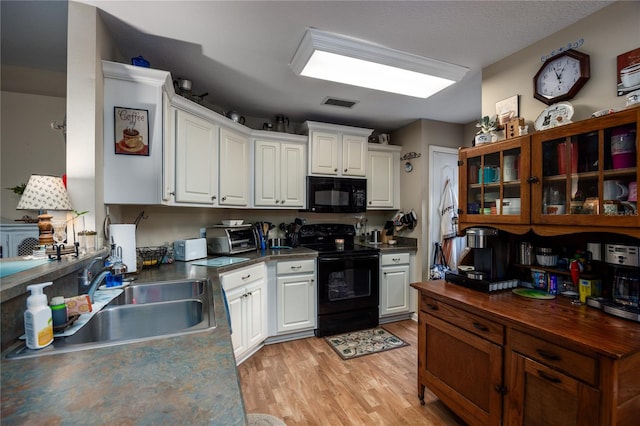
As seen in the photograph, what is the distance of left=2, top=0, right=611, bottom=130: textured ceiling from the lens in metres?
1.53

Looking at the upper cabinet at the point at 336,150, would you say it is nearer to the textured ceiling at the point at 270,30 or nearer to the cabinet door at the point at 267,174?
the cabinet door at the point at 267,174

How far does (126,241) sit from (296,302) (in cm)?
162

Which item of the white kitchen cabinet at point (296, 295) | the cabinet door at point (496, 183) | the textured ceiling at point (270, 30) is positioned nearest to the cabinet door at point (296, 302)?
the white kitchen cabinet at point (296, 295)

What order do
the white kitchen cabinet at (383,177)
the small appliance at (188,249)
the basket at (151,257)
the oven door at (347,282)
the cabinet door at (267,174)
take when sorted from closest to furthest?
the basket at (151,257)
the small appliance at (188,249)
the oven door at (347,282)
the cabinet door at (267,174)
the white kitchen cabinet at (383,177)

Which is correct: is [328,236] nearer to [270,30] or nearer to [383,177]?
[383,177]

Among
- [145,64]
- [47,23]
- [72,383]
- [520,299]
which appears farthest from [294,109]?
[72,383]

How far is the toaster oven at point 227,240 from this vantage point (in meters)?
2.58

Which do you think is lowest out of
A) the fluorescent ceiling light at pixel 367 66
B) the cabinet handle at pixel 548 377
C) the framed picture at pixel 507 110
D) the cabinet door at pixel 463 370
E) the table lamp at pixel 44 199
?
the cabinet door at pixel 463 370

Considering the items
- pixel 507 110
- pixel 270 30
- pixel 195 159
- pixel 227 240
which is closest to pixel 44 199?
pixel 195 159

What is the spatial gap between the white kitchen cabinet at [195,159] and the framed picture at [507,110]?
2.32m

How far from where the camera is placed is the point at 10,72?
1.98 metres

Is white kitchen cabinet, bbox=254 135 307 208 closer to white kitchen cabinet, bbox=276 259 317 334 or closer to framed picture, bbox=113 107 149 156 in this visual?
white kitchen cabinet, bbox=276 259 317 334

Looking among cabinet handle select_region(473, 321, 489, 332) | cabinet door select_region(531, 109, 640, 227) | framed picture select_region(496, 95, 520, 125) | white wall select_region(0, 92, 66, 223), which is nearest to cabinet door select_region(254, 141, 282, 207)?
white wall select_region(0, 92, 66, 223)

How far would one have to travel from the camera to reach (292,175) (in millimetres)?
3180
